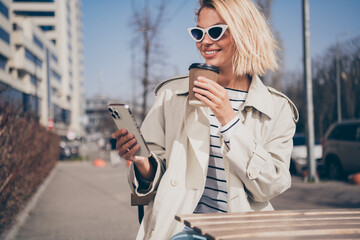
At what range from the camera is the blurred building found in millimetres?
48425

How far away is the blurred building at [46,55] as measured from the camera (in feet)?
159

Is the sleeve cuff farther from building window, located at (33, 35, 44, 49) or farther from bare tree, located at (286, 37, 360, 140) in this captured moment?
building window, located at (33, 35, 44, 49)

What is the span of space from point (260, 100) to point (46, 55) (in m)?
69.1

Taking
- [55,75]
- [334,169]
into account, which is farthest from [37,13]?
[334,169]

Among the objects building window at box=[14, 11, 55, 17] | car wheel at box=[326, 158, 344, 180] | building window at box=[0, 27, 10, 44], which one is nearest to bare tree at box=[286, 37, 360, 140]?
car wheel at box=[326, 158, 344, 180]

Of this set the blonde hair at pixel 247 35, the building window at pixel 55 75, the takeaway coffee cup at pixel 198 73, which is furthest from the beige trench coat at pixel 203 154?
the building window at pixel 55 75

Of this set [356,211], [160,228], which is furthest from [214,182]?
[356,211]

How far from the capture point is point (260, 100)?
2143mm

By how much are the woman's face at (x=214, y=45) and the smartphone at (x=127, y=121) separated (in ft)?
1.82

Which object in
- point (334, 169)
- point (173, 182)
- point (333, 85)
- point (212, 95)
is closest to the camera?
point (212, 95)

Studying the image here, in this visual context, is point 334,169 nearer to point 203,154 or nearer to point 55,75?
point 203,154

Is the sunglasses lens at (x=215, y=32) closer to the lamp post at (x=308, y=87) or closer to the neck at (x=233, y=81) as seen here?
the neck at (x=233, y=81)

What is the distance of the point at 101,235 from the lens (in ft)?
20.4

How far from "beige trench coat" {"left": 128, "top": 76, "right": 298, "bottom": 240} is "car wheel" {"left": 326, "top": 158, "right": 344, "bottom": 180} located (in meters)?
12.2
